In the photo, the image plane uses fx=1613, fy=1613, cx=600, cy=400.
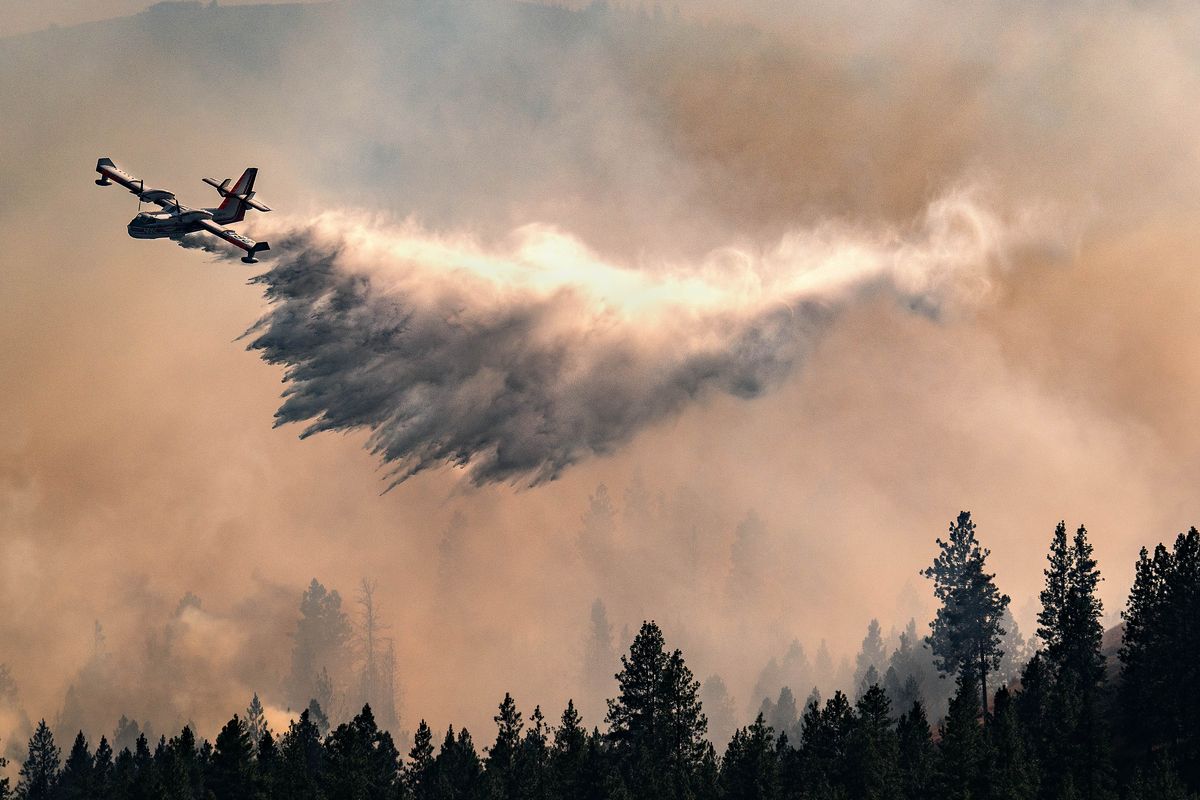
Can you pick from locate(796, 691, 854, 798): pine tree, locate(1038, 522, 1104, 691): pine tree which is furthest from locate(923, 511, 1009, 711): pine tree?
locate(796, 691, 854, 798): pine tree

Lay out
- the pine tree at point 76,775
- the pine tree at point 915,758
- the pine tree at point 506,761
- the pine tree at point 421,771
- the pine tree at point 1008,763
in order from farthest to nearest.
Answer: the pine tree at point 76,775
the pine tree at point 421,771
the pine tree at point 506,761
the pine tree at point 915,758
the pine tree at point 1008,763

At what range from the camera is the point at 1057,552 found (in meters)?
113

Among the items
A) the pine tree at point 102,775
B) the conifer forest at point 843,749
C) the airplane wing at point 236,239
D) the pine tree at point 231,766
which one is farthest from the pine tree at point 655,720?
the airplane wing at point 236,239

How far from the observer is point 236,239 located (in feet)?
328

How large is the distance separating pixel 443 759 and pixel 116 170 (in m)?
42.1

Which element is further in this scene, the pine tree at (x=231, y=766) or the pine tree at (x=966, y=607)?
the pine tree at (x=966, y=607)

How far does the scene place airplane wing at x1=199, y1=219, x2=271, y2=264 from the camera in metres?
99.8

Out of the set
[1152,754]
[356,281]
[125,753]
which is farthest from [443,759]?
[1152,754]

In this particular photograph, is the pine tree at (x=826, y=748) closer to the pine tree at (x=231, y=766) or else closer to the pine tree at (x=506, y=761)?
the pine tree at (x=506, y=761)

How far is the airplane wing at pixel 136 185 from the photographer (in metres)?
99.6

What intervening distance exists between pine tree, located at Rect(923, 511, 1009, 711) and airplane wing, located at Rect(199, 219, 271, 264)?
54.8 metres

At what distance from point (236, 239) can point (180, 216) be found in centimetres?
362

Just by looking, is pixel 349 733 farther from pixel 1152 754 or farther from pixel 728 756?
pixel 1152 754

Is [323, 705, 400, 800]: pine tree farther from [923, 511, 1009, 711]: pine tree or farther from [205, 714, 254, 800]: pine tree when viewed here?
[923, 511, 1009, 711]: pine tree
